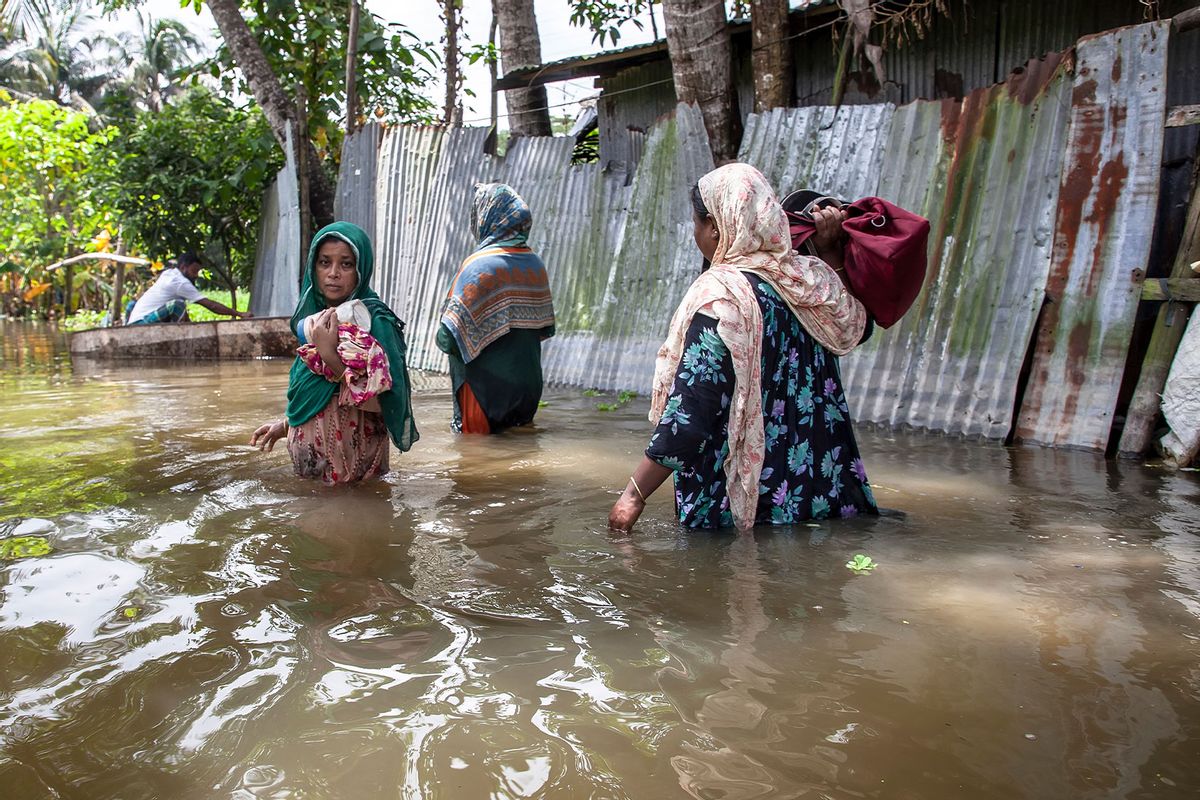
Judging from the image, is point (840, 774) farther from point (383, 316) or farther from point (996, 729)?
point (383, 316)

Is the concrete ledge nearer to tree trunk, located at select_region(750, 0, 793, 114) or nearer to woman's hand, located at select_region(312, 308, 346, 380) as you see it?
tree trunk, located at select_region(750, 0, 793, 114)

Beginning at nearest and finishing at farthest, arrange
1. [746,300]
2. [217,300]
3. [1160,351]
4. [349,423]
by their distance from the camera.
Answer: [746,300]
[349,423]
[1160,351]
[217,300]

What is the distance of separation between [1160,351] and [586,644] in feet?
13.9

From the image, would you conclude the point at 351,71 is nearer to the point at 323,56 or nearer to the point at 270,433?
the point at 323,56

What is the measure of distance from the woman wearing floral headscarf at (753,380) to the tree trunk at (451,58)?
10370 millimetres

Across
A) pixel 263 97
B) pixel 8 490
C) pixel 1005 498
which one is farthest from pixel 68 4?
pixel 1005 498

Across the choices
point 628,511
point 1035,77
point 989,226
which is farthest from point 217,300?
point 628,511

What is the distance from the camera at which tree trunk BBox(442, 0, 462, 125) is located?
42.9 feet

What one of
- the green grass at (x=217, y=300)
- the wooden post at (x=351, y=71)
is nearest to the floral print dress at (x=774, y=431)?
the wooden post at (x=351, y=71)

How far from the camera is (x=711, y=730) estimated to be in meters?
2.36

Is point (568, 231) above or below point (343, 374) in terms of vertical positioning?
above

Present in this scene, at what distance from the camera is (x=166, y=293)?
1360 cm

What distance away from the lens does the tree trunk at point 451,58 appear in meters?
13.1

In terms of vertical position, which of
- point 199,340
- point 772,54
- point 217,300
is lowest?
point 199,340
